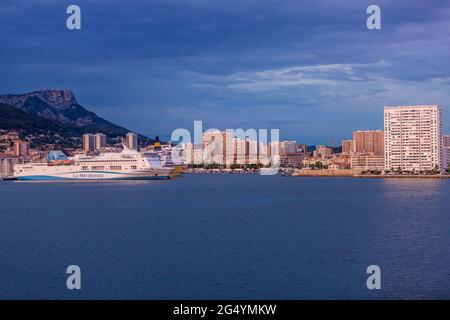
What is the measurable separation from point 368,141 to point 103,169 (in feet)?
244

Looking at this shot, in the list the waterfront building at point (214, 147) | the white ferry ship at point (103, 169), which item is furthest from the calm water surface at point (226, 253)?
the waterfront building at point (214, 147)

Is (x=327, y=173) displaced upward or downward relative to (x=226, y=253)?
upward

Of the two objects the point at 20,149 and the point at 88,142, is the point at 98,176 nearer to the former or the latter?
the point at 20,149

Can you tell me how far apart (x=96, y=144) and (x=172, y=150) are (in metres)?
41.3

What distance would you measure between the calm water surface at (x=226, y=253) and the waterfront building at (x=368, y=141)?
100030 millimetres

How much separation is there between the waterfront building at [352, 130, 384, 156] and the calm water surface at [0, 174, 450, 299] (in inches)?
3938

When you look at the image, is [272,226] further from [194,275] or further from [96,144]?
[96,144]

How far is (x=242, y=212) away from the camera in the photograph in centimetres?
2591

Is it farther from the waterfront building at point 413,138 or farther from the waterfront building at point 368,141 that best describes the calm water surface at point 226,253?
the waterfront building at point 368,141

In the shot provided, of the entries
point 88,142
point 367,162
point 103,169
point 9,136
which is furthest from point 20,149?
point 367,162

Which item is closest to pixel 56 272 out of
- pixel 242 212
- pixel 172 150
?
pixel 242 212

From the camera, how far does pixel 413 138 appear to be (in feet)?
279

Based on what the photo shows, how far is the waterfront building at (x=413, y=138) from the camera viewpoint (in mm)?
83125

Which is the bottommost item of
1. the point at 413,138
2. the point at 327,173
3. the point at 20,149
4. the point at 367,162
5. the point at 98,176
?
the point at 327,173
